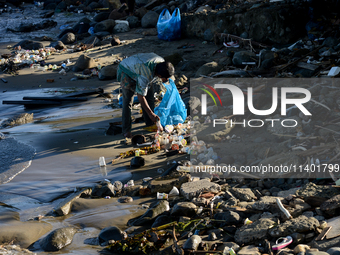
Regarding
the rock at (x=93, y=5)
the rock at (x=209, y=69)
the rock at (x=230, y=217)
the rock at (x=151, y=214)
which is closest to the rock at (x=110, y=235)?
the rock at (x=151, y=214)

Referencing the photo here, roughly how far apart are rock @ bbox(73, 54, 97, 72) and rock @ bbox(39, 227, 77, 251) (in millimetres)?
7807

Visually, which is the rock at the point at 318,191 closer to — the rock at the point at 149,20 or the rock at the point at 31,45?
the rock at the point at 149,20

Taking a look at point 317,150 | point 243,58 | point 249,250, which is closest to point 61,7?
point 243,58

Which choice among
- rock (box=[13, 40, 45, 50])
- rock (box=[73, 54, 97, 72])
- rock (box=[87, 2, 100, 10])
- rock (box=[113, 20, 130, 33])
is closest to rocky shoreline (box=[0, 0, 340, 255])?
rock (box=[73, 54, 97, 72])

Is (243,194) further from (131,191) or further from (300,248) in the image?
(131,191)

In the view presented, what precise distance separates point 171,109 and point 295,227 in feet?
11.3

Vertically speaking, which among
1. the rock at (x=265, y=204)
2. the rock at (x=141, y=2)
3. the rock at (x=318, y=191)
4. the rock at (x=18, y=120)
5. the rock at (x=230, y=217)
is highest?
the rock at (x=141, y=2)

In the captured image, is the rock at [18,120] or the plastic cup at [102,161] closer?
the plastic cup at [102,161]

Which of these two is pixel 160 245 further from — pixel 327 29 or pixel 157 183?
pixel 327 29

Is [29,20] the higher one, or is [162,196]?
[29,20]

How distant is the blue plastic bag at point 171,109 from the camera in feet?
18.4

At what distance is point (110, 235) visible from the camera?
2961 mm

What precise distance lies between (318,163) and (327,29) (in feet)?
18.6

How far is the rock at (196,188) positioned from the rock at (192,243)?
Result: 76cm
